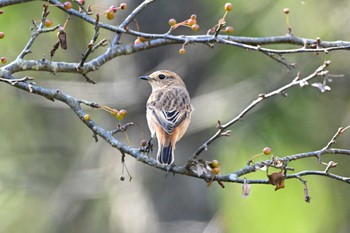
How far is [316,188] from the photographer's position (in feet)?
35.1

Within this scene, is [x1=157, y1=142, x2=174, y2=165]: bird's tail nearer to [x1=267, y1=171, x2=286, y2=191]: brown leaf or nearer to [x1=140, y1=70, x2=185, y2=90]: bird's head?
[x1=267, y1=171, x2=286, y2=191]: brown leaf

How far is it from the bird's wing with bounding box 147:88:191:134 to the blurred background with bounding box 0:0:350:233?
2.18 metres

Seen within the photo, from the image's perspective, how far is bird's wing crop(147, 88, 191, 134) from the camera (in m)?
5.57

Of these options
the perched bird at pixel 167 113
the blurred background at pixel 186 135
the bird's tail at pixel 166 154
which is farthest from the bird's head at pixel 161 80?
the blurred background at pixel 186 135

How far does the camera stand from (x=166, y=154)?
15.9ft

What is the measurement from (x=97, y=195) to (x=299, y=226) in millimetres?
2736

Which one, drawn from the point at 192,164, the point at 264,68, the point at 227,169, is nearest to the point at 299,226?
the point at 227,169

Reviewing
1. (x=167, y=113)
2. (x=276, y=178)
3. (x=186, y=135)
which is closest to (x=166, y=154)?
(x=167, y=113)

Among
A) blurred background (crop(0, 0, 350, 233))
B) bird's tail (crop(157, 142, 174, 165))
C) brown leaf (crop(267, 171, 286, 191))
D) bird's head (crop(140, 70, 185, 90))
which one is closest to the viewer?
brown leaf (crop(267, 171, 286, 191))

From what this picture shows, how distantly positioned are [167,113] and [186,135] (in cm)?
322

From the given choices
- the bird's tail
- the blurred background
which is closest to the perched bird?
the bird's tail

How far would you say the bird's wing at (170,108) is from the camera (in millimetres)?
5574

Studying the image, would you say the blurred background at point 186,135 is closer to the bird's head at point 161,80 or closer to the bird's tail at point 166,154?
the bird's head at point 161,80

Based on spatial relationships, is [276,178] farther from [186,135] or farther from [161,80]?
[186,135]
